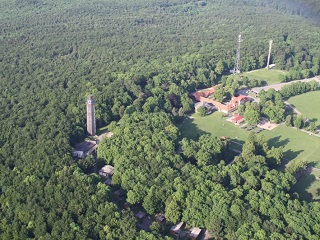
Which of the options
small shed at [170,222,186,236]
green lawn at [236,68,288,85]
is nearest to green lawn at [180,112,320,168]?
small shed at [170,222,186,236]

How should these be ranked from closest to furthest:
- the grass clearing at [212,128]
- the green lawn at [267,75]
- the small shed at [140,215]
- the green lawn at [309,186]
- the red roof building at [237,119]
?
1. the small shed at [140,215]
2. the green lawn at [309,186]
3. the grass clearing at [212,128]
4. the red roof building at [237,119]
5. the green lawn at [267,75]

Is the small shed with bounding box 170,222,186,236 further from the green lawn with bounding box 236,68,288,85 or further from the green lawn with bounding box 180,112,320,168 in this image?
the green lawn with bounding box 236,68,288,85

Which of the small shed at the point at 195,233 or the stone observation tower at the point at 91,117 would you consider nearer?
the small shed at the point at 195,233

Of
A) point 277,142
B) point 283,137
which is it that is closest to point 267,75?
point 283,137

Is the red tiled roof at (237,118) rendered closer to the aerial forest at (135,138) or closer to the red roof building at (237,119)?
the red roof building at (237,119)

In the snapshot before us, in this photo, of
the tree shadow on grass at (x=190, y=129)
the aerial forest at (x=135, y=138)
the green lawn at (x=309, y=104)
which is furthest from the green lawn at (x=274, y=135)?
the green lawn at (x=309, y=104)

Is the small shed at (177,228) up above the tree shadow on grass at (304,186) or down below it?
above
